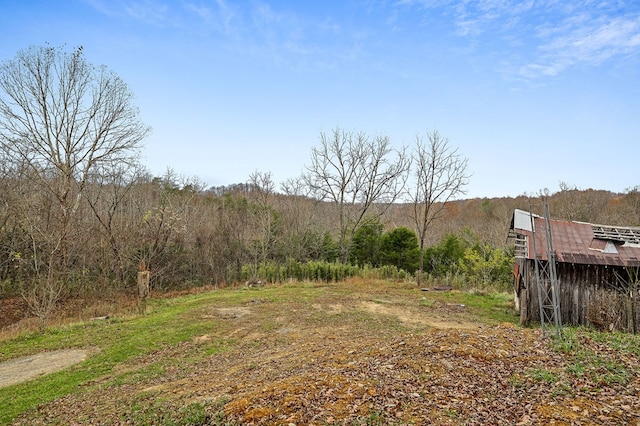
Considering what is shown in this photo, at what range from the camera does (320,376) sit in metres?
5.15

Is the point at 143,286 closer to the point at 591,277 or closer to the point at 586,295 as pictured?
the point at 586,295

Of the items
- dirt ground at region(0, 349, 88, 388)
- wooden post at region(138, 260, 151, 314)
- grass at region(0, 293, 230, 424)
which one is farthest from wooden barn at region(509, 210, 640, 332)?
wooden post at region(138, 260, 151, 314)

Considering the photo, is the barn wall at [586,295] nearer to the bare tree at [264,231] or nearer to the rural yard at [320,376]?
the rural yard at [320,376]

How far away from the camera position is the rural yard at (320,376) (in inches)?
162

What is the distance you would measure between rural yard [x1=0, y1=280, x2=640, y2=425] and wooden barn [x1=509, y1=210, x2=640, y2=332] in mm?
3081

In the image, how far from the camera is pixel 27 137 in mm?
16984

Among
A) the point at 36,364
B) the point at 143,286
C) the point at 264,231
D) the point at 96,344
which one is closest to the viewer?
the point at 36,364

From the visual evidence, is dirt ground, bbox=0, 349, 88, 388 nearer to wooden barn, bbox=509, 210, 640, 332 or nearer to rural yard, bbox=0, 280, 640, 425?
rural yard, bbox=0, 280, 640, 425

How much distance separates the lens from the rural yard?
4.11 m

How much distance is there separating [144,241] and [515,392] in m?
18.2

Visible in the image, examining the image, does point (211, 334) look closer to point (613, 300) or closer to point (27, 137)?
point (613, 300)

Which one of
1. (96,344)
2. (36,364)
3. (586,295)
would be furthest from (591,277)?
(36,364)

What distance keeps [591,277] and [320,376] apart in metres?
8.99

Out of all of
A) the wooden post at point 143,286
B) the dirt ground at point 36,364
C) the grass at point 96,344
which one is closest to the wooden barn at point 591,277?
the grass at point 96,344
